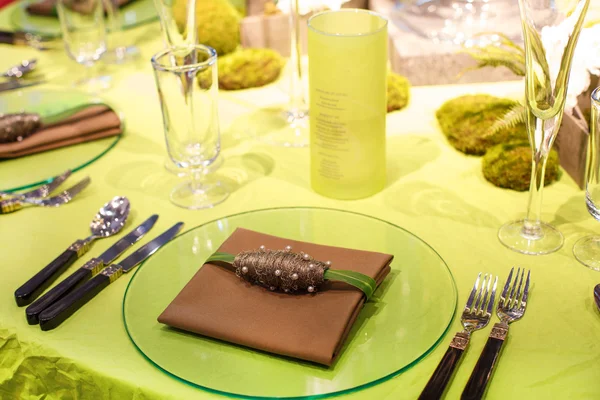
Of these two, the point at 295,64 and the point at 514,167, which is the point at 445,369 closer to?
the point at 514,167

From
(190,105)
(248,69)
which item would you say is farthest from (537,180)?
(248,69)

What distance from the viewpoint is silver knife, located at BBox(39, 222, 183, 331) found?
83 centimetres

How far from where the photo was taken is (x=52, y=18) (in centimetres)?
185

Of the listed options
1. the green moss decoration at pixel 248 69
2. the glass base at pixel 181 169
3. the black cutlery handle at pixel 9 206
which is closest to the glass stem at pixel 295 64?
the green moss decoration at pixel 248 69

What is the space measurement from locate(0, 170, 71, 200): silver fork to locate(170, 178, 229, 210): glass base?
0.18m

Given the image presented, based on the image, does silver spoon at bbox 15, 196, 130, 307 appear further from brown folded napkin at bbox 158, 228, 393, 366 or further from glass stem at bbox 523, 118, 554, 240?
glass stem at bbox 523, 118, 554, 240

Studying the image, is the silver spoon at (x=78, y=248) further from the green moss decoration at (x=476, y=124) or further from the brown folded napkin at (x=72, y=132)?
the green moss decoration at (x=476, y=124)

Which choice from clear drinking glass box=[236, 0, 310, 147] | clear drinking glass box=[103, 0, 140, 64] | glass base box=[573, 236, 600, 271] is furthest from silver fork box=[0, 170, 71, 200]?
glass base box=[573, 236, 600, 271]

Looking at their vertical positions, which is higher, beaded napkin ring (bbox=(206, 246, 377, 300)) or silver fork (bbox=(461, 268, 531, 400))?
beaded napkin ring (bbox=(206, 246, 377, 300))

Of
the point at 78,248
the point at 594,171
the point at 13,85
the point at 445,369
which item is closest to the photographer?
the point at 445,369

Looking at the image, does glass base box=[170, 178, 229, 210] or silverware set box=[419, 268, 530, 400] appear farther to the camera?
glass base box=[170, 178, 229, 210]

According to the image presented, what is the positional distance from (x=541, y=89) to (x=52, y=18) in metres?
1.39

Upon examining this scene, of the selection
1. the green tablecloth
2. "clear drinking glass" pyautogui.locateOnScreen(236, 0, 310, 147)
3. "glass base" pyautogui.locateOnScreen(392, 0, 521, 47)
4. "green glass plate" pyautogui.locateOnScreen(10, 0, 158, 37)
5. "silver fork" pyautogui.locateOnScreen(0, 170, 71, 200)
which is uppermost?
"glass base" pyautogui.locateOnScreen(392, 0, 521, 47)

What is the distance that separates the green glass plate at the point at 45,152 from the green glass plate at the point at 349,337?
13.1 inches
